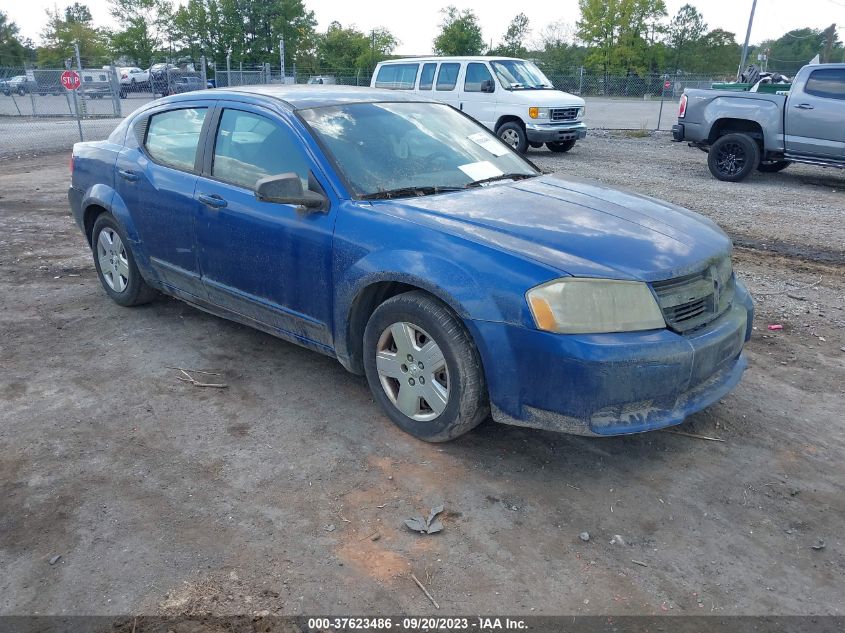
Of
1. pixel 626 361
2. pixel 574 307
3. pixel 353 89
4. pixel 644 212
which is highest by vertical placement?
pixel 353 89

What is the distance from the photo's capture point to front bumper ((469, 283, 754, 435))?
2.98m

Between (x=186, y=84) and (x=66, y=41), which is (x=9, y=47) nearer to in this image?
(x=66, y=41)

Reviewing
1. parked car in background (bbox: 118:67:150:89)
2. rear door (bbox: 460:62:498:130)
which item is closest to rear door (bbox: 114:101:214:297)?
rear door (bbox: 460:62:498:130)

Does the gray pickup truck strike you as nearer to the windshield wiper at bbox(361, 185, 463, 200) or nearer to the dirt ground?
the dirt ground

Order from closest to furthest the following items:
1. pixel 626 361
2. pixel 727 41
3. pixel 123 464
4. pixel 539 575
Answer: pixel 539 575 < pixel 626 361 < pixel 123 464 < pixel 727 41

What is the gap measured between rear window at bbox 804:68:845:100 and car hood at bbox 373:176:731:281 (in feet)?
30.7

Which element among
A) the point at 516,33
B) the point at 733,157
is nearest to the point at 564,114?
the point at 733,157

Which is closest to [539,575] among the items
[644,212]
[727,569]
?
[727,569]

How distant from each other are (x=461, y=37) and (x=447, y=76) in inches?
1760

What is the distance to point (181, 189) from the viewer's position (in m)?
4.50

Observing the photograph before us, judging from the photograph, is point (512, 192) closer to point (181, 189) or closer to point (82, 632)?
point (181, 189)

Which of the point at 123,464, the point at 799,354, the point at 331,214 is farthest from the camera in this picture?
the point at 799,354

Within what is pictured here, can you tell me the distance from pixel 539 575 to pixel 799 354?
308 cm

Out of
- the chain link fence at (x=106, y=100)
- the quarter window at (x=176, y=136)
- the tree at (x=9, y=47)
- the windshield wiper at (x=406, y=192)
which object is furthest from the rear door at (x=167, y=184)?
the tree at (x=9, y=47)
